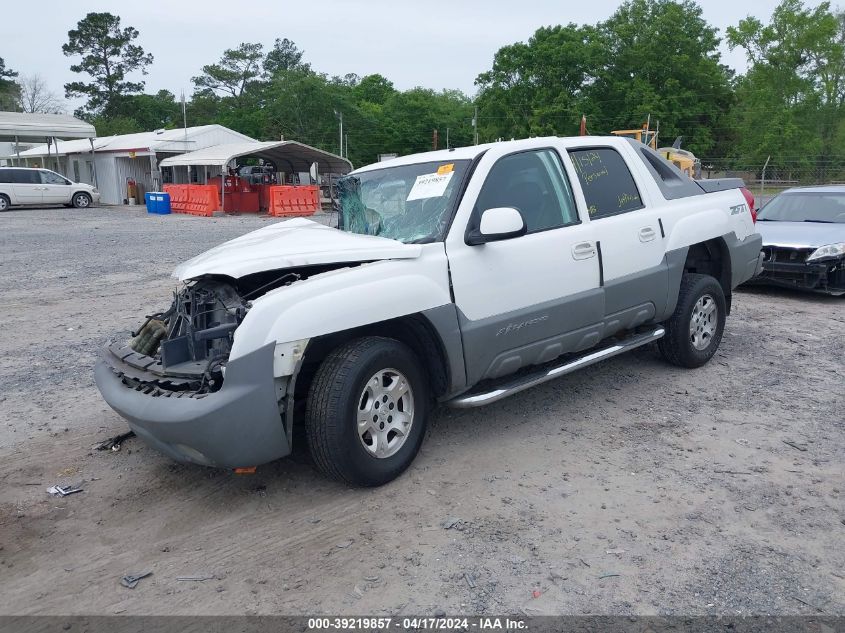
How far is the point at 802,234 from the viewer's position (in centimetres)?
917

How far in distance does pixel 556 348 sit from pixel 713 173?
39.4 metres

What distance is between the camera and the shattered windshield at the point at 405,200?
4422 millimetres

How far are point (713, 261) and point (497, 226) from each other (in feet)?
10.1

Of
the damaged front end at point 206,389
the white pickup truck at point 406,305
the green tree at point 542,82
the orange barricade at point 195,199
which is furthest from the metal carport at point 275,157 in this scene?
the green tree at point 542,82

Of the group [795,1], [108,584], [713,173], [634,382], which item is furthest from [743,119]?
[108,584]

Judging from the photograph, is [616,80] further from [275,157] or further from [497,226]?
[497,226]

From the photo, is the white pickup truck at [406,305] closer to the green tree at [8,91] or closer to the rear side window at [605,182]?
the rear side window at [605,182]

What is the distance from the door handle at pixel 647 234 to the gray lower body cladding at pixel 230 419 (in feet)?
10.3

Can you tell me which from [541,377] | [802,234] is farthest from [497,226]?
[802,234]

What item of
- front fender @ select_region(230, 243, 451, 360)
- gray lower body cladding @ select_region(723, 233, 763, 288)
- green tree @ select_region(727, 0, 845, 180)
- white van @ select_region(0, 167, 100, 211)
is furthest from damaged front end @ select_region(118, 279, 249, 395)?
green tree @ select_region(727, 0, 845, 180)

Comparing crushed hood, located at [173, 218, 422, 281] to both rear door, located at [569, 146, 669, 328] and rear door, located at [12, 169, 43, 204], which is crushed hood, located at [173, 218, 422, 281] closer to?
rear door, located at [569, 146, 669, 328]

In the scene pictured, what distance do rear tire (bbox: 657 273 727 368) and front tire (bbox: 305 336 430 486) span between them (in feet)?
8.70

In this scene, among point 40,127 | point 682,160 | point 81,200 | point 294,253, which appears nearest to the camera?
point 294,253

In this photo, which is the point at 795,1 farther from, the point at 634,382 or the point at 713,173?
the point at 634,382
